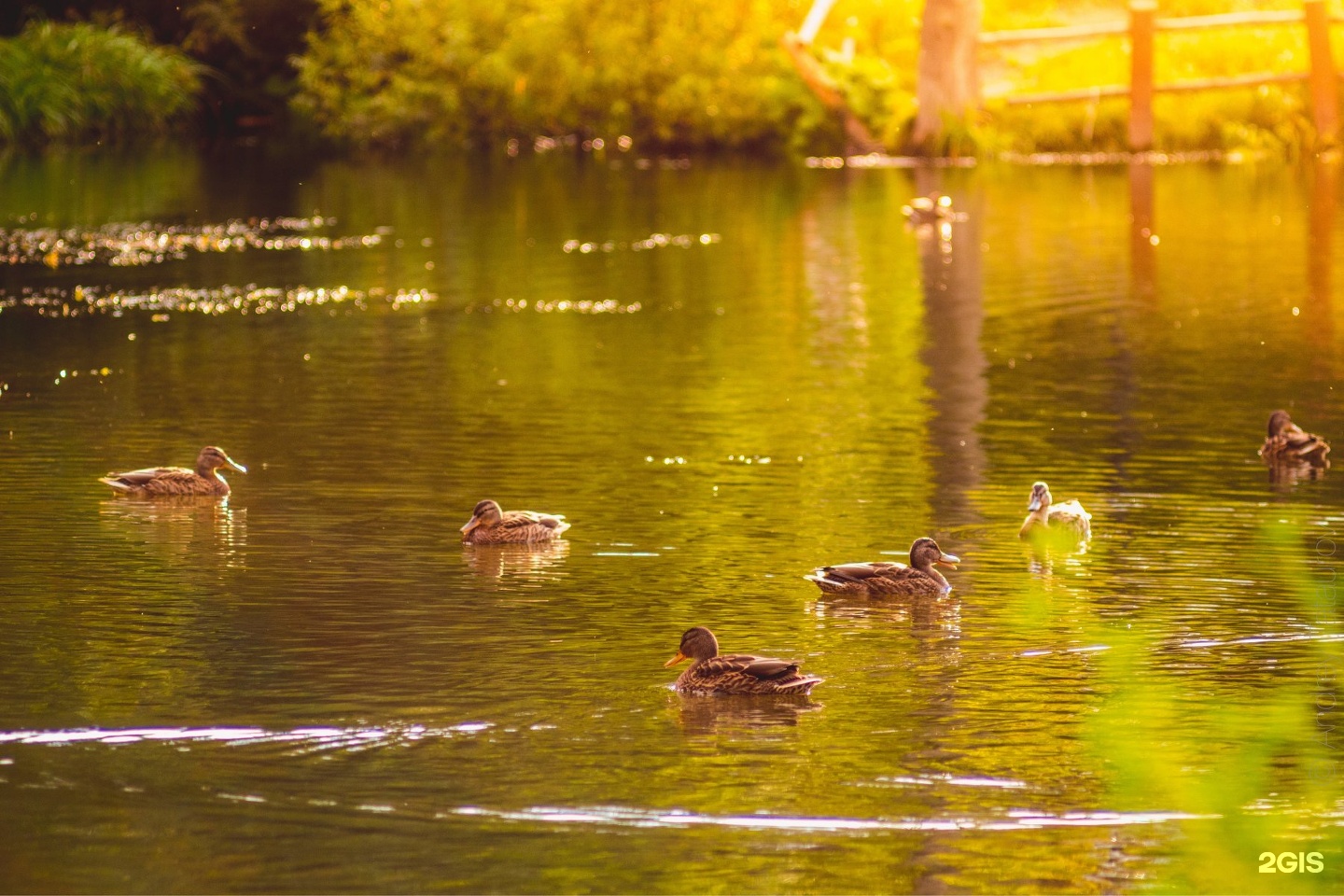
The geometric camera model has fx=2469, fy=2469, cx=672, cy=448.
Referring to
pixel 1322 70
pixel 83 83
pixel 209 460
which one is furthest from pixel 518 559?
pixel 83 83

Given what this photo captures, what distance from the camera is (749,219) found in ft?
129

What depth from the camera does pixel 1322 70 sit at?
51.2 m

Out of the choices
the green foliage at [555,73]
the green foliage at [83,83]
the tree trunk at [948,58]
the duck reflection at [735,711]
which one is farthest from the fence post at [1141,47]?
the duck reflection at [735,711]

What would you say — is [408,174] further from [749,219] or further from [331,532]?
[331,532]

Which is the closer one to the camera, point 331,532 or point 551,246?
point 331,532

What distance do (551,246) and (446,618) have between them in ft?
73.3

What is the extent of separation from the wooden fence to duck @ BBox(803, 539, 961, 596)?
1504 inches

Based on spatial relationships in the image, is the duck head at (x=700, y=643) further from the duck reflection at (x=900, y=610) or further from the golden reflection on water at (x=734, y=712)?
the duck reflection at (x=900, y=610)

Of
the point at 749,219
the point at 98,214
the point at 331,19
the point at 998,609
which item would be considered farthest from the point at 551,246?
the point at 331,19

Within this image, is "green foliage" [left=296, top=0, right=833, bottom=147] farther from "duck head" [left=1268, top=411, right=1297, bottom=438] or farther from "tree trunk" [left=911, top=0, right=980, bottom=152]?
"duck head" [left=1268, top=411, right=1297, bottom=438]

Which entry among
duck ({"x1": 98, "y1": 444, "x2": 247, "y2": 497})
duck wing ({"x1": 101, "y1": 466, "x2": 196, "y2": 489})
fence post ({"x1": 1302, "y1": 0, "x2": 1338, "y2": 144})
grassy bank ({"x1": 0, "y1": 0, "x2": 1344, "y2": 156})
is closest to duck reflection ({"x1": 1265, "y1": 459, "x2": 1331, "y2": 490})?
duck ({"x1": 98, "y1": 444, "x2": 247, "y2": 497})

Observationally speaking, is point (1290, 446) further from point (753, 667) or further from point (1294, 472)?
point (753, 667)

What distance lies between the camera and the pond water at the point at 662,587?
9.26 meters

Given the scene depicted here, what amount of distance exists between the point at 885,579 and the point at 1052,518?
188 centimetres
